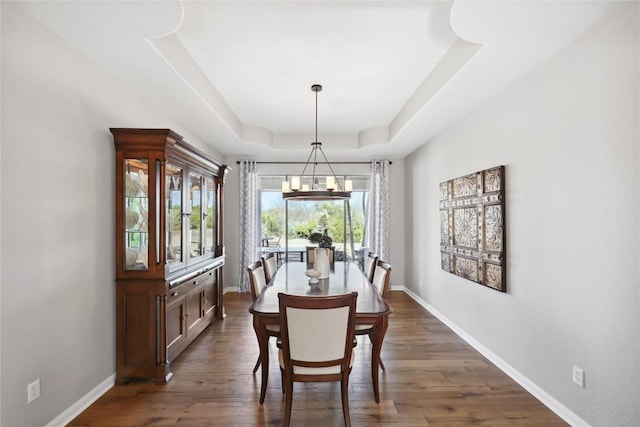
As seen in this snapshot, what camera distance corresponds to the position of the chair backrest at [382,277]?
125 inches

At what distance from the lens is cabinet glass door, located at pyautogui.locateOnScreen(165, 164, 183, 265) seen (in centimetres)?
303

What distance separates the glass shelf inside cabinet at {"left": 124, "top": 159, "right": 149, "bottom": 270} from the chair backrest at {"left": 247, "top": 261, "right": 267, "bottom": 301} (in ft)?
2.81

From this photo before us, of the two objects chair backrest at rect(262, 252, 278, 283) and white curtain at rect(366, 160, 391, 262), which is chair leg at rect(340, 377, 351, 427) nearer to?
chair backrest at rect(262, 252, 278, 283)

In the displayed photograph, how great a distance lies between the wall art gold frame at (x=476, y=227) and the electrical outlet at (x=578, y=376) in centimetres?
87

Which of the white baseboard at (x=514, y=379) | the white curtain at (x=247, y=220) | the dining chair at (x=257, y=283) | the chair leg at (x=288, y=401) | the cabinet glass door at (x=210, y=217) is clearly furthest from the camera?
the white curtain at (x=247, y=220)

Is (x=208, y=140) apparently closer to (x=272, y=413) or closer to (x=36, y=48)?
(x=36, y=48)

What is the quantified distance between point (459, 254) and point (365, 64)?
233cm

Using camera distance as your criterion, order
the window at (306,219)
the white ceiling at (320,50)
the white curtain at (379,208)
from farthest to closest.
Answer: the window at (306,219)
the white curtain at (379,208)
the white ceiling at (320,50)

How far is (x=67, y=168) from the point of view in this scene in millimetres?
2309

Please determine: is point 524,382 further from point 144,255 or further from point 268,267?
point 144,255

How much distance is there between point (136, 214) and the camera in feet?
9.36

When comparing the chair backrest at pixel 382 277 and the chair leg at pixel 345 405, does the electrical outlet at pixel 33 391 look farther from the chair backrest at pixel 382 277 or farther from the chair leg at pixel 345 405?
the chair backrest at pixel 382 277

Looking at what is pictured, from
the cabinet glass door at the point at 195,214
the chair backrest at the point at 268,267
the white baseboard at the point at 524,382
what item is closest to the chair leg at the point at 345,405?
the white baseboard at the point at 524,382

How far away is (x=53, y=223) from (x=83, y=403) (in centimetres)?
132
